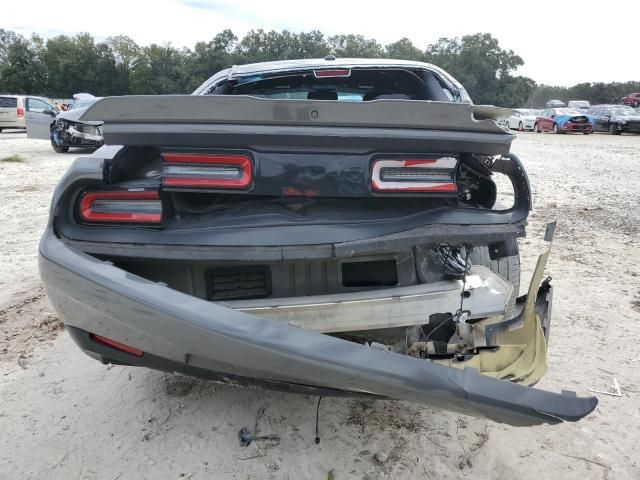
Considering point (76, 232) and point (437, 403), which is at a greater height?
point (76, 232)

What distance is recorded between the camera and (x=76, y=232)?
6.14ft

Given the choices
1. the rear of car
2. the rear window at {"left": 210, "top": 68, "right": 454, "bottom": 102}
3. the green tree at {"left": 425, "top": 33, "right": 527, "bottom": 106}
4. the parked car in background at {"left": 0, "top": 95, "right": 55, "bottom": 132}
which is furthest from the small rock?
the green tree at {"left": 425, "top": 33, "right": 527, "bottom": 106}

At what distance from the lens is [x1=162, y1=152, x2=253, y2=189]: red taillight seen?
182 centimetres

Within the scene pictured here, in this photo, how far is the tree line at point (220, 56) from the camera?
48.1 m

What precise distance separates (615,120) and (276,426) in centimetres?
2548

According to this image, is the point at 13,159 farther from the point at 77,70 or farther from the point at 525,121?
the point at 77,70

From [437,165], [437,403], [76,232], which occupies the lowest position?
[437,403]

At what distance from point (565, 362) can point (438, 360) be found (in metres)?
1.50

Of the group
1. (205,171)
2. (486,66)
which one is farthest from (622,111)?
(486,66)

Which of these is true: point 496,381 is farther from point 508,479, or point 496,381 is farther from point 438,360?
point 508,479

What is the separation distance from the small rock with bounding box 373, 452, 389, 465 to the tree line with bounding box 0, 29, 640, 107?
154 feet

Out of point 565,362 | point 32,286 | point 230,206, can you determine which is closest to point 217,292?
point 230,206

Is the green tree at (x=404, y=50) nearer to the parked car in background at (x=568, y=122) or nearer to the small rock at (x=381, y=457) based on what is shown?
the parked car in background at (x=568, y=122)

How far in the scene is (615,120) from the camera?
22344 mm
